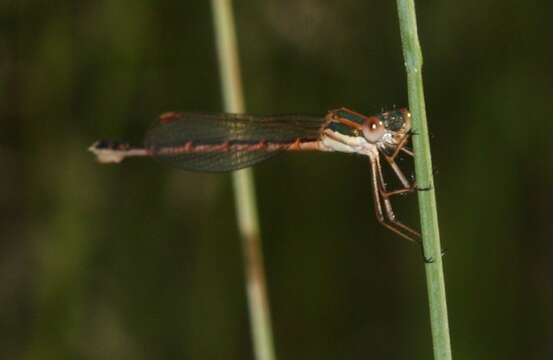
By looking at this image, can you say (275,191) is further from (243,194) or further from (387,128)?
(387,128)

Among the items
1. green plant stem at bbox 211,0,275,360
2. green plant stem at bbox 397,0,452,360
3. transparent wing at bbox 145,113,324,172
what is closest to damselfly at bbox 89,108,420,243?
transparent wing at bbox 145,113,324,172

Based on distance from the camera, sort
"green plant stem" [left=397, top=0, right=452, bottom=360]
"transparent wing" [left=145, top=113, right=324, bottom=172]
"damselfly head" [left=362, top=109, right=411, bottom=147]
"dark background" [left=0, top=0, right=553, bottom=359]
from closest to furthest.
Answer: "green plant stem" [left=397, top=0, right=452, bottom=360] < "damselfly head" [left=362, top=109, right=411, bottom=147] < "transparent wing" [left=145, top=113, right=324, bottom=172] < "dark background" [left=0, top=0, right=553, bottom=359]

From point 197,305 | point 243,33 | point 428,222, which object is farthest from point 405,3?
point 243,33

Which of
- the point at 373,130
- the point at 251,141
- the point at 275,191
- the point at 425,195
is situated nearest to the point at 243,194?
the point at 251,141

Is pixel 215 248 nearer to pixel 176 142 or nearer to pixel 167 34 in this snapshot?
pixel 167 34

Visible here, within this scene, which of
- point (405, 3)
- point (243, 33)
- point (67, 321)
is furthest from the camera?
point (243, 33)

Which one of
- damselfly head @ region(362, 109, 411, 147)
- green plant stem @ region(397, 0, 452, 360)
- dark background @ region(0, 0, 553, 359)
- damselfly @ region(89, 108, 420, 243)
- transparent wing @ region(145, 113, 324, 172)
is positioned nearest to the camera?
green plant stem @ region(397, 0, 452, 360)

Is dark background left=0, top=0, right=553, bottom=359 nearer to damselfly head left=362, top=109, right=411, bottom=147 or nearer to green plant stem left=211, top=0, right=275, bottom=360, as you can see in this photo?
green plant stem left=211, top=0, right=275, bottom=360

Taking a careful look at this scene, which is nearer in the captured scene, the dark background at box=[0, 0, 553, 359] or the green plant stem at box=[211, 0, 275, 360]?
the green plant stem at box=[211, 0, 275, 360]
